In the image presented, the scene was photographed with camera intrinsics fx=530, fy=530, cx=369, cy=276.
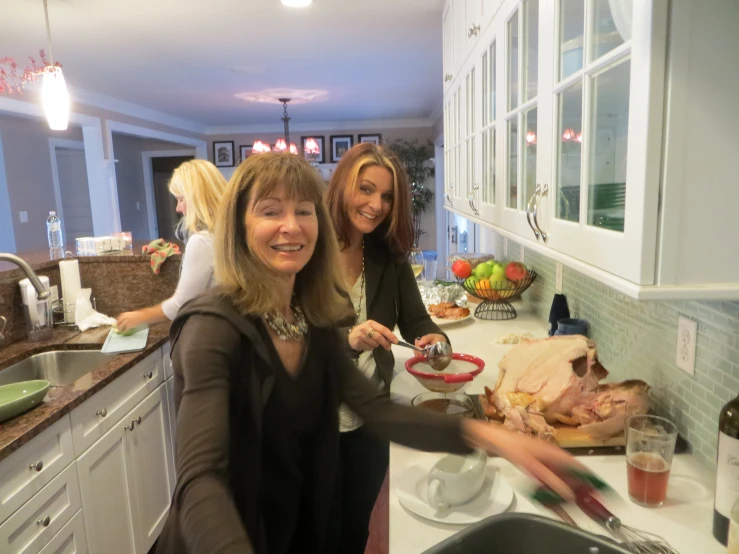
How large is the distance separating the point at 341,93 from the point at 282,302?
4.59 meters

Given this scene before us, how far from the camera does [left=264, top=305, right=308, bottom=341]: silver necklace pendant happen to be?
107cm

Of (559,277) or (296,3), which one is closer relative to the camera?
(559,277)

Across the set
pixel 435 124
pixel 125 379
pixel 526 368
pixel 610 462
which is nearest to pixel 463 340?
pixel 526 368

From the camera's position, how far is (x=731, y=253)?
2.44ft

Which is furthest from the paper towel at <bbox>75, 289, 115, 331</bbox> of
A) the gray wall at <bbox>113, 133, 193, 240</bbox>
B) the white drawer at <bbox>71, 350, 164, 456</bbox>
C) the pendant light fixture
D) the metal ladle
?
the gray wall at <bbox>113, 133, 193, 240</bbox>

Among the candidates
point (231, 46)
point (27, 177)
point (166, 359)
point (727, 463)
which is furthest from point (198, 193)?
point (27, 177)

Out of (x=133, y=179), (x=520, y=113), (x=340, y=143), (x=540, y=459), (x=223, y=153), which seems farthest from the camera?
(x=133, y=179)

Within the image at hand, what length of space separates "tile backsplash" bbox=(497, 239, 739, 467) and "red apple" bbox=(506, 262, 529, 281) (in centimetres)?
50

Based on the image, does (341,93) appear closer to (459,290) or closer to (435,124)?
(435,124)

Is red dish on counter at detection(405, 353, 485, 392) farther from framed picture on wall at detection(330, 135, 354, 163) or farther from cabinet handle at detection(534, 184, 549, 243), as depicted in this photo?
framed picture on wall at detection(330, 135, 354, 163)

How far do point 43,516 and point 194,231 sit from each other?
112cm

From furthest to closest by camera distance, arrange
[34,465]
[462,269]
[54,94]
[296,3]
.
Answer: [296,3] → [462,269] → [54,94] → [34,465]

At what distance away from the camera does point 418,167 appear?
23.2 ft

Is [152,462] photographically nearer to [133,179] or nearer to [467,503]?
[467,503]
